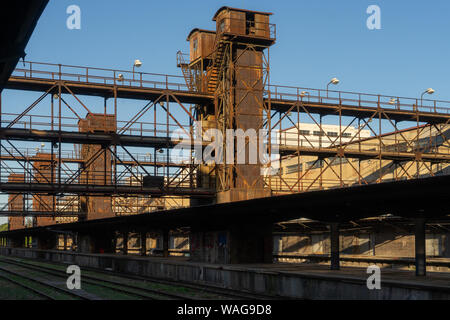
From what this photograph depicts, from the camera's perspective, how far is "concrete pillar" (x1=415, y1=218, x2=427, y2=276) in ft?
71.0

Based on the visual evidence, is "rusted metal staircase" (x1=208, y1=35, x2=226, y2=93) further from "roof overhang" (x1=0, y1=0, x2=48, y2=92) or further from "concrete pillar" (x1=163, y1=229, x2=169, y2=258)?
"roof overhang" (x1=0, y1=0, x2=48, y2=92)

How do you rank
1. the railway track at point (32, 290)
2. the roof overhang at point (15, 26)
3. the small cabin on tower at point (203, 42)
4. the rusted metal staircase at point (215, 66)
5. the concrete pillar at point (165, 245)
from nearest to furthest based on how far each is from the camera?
the roof overhang at point (15, 26)
the railway track at point (32, 290)
the concrete pillar at point (165, 245)
the rusted metal staircase at point (215, 66)
the small cabin on tower at point (203, 42)

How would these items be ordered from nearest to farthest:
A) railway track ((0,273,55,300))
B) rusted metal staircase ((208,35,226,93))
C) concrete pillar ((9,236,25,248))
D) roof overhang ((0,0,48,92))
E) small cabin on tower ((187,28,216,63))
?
1. roof overhang ((0,0,48,92))
2. railway track ((0,273,55,300))
3. rusted metal staircase ((208,35,226,93))
4. small cabin on tower ((187,28,216,63))
5. concrete pillar ((9,236,25,248))

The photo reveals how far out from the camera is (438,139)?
6166 cm

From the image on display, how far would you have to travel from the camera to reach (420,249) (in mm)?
21781

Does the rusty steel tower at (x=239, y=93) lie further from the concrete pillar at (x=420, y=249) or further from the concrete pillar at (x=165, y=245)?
the concrete pillar at (x=420, y=249)

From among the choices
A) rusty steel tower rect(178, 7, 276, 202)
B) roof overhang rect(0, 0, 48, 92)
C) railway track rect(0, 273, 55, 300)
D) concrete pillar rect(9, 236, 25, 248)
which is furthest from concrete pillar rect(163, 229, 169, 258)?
concrete pillar rect(9, 236, 25, 248)

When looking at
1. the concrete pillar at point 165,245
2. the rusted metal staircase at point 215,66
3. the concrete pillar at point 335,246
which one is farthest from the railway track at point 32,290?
the rusted metal staircase at point 215,66

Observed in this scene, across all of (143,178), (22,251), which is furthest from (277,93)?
(22,251)

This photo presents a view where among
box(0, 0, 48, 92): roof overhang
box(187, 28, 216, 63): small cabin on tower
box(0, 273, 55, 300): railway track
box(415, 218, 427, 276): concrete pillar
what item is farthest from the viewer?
box(187, 28, 216, 63): small cabin on tower

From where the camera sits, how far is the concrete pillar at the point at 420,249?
71.0 feet

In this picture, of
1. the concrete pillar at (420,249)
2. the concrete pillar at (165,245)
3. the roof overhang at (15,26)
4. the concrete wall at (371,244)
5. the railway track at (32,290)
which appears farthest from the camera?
the concrete wall at (371,244)

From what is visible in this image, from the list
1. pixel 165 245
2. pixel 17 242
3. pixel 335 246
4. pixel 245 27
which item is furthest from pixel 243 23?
pixel 17 242

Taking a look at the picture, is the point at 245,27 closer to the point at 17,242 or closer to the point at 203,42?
the point at 203,42
